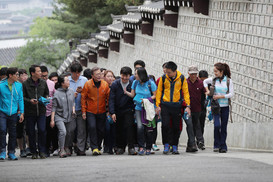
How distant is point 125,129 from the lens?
1210 cm

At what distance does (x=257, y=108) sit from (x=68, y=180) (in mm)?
5937

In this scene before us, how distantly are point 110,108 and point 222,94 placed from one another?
228cm

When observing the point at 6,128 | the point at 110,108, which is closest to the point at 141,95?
the point at 110,108

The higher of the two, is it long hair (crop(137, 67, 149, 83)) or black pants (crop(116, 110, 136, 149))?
long hair (crop(137, 67, 149, 83))

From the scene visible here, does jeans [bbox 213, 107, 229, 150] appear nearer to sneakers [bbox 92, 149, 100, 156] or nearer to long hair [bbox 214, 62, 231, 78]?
long hair [bbox 214, 62, 231, 78]

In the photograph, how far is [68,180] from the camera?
811 centimetres

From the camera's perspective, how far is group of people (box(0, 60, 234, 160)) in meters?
11.5

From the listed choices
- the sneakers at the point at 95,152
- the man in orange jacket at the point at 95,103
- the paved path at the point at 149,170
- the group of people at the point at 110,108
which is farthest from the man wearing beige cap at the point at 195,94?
the paved path at the point at 149,170

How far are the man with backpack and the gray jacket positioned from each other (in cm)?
184

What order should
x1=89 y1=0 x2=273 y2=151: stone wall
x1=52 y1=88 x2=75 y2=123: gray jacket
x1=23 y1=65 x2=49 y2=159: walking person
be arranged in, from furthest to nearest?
1. x1=89 y1=0 x2=273 y2=151: stone wall
2. x1=52 y1=88 x2=75 y2=123: gray jacket
3. x1=23 y1=65 x2=49 y2=159: walking person

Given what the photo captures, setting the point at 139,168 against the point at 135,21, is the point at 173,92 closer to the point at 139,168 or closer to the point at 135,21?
the point at 139,168

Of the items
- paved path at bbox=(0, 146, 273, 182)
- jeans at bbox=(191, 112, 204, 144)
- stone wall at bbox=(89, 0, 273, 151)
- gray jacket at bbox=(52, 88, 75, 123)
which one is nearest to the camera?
paved path at bbox=(0, 146, 273, 182)

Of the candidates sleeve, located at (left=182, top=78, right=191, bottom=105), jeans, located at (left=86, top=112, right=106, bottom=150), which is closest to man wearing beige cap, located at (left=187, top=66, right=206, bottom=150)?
sleeve, located at (left=182, top=78, right=191, bottom=105)

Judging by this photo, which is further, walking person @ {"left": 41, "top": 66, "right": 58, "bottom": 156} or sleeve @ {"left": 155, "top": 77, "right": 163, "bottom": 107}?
walking person @ {"left": 41, "top": 66, "right": 58, "bottom": 156}
